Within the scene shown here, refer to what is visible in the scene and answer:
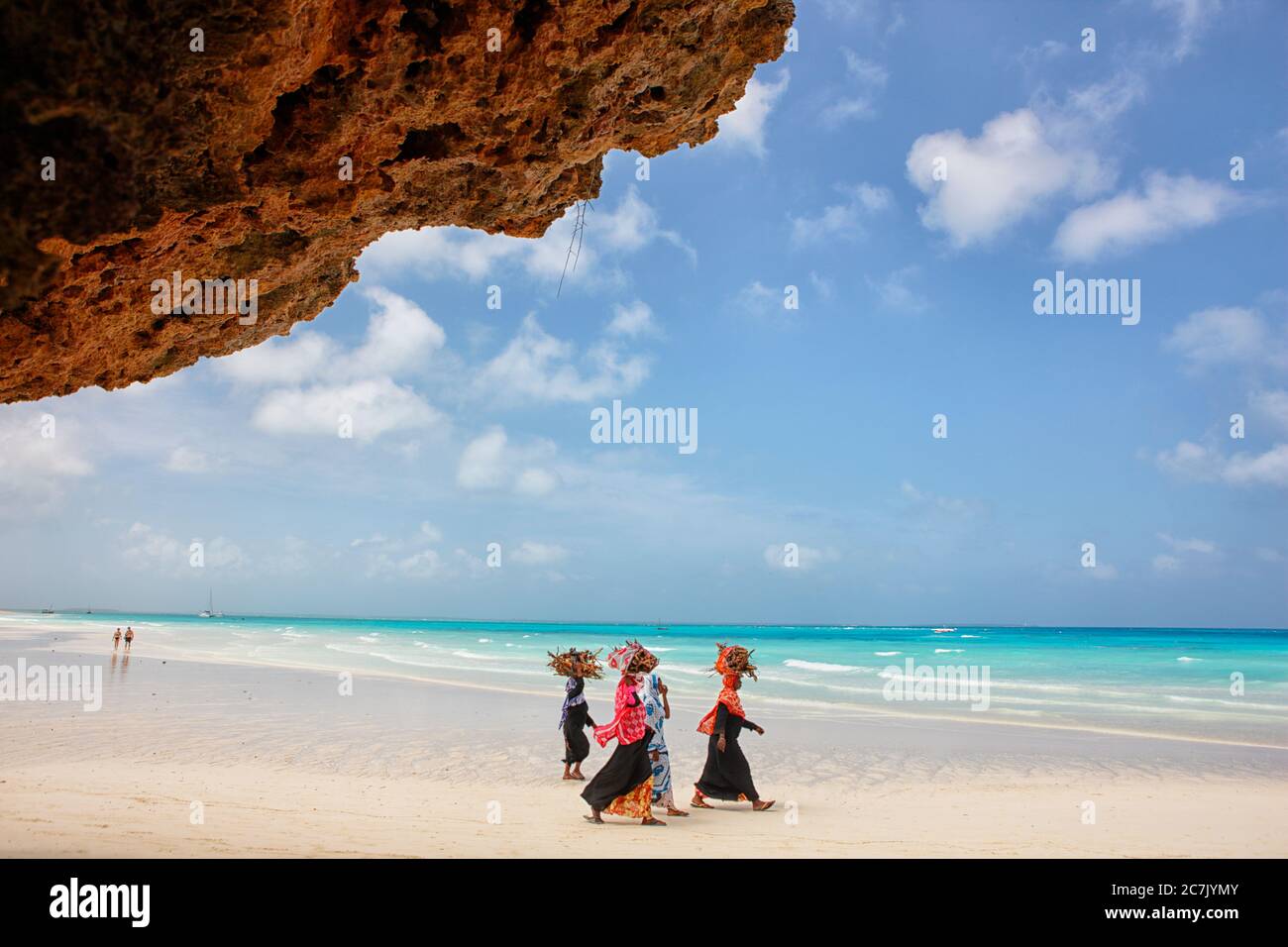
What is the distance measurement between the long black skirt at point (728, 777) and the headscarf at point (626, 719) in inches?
48.2

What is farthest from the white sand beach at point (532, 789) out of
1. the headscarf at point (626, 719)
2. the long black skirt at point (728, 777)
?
the headscarf at point (626, 719)

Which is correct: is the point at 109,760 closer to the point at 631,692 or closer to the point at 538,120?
the point at 631,692

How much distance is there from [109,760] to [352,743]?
3554mm

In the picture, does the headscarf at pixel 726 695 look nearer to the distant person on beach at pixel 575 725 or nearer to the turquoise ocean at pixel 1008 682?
the distant person on beach at pixel 575 725

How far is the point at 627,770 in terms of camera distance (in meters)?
8.12

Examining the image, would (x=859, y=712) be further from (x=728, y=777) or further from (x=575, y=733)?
(x=728, y=777)

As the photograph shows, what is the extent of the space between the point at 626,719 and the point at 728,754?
1.56 m

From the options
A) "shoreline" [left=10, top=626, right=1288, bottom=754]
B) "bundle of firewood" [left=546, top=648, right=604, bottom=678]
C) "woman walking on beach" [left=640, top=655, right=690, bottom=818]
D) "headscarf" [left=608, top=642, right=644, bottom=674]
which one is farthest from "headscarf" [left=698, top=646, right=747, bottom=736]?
"shoreline" [left=10, top=626, right=1288, bottom=754]

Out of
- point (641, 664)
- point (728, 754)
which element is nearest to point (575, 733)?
point (728, 754)

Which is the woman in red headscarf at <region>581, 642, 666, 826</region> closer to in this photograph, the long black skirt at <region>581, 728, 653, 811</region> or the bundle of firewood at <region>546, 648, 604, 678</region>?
the long black skirt at <region>581, 728, 653, 811</region>

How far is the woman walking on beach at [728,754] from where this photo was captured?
29.1 feet

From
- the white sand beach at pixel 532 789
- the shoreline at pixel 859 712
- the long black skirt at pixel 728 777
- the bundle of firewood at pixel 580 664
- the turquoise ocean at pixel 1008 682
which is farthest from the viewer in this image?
the turquoise ocean at pixel 1008 682

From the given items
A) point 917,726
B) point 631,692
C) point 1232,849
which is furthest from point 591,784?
point 917,726

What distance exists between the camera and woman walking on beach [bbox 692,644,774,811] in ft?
29.1
